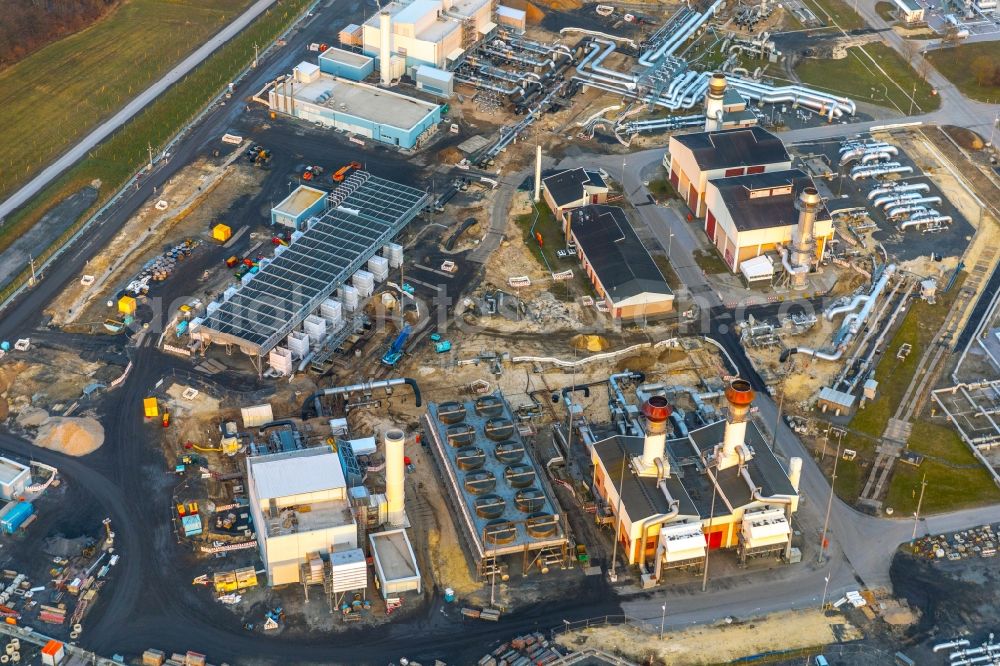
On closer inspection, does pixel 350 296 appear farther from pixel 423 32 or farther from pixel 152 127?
pixel 423 32

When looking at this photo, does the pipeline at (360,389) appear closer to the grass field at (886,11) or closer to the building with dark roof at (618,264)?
the building with dark roof at (618,264)

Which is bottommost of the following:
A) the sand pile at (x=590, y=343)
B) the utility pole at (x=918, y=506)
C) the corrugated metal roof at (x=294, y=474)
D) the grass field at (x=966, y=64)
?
the sand pile at (x=590, y=343)

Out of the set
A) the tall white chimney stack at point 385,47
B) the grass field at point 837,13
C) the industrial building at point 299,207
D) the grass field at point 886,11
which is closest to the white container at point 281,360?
the industrial building at point 299,207

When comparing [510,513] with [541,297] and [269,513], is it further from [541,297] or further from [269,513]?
[541,297]

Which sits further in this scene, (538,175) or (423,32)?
(423,32)

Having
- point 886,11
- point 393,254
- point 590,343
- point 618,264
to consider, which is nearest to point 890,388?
point 590,343
